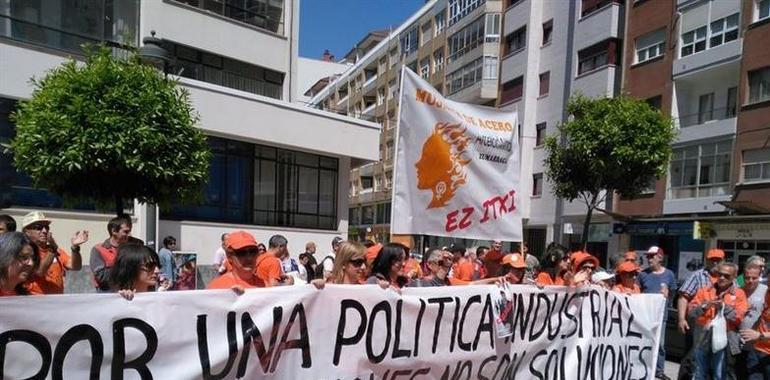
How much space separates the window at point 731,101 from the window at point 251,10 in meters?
18.1

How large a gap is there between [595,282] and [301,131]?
13156 mm

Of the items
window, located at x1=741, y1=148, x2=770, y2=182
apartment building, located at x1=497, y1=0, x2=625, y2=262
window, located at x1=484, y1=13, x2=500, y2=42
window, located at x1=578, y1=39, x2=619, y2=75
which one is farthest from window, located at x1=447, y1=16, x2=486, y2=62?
window, located at x1=741, y1=148, x2=770, y2=182

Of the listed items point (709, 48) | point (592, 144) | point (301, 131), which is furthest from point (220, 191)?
point (709, 48)

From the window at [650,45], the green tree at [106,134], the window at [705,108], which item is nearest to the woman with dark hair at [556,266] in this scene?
the green tree at [106,134]

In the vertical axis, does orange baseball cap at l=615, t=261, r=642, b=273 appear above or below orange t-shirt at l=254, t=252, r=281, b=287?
above

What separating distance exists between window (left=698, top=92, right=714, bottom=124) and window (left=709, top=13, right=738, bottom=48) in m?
2.18

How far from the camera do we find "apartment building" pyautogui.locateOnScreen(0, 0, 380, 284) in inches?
541

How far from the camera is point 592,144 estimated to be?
20609mm

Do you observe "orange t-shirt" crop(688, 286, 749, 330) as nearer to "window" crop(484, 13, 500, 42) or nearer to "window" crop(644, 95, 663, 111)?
"window" crop(644, 95, 663, 111)

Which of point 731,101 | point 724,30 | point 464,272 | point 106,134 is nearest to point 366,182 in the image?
point 731,101

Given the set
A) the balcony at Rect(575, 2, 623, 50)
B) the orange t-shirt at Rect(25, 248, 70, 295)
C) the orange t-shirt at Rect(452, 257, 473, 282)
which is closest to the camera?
the orange t-shirt at Rect(25, 248, 70, 295)

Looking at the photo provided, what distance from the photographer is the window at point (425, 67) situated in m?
52.4

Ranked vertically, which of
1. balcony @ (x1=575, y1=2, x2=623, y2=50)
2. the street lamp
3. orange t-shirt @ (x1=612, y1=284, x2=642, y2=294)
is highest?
balcony @ (x1=575, y1=2, x2=623, y2=50)

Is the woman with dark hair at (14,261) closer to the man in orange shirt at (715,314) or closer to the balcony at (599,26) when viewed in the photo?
the man in orange shirt at (715,314)
